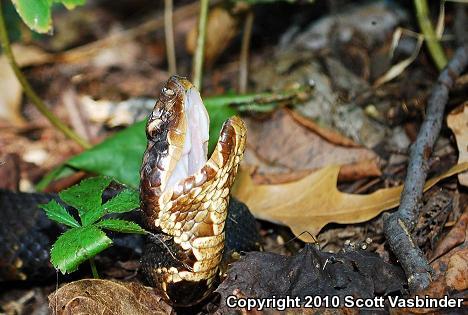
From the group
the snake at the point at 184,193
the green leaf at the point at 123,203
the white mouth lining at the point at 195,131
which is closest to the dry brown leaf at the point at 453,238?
the snake at the point at 184,193

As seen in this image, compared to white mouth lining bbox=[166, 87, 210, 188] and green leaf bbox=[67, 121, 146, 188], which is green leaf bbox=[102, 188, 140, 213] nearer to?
white mouth lining bbox=[166, 87, 210, 188]

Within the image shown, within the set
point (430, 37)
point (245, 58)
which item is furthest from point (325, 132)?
point (245, 58)

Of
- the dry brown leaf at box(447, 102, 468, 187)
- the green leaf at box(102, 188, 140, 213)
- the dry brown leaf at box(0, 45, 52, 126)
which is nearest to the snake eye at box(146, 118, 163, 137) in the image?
the green leaf at box(102, 188, 140, 213)

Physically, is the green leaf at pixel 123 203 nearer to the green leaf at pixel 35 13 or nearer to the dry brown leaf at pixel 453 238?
the green leaf at pixel 35 13

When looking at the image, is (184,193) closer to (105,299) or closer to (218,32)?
(105,299)

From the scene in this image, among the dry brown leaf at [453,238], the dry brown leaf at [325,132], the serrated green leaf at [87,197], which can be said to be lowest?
the dry brown leaf at [325,132]

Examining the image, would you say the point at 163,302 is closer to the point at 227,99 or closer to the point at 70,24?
the point at 227,99
